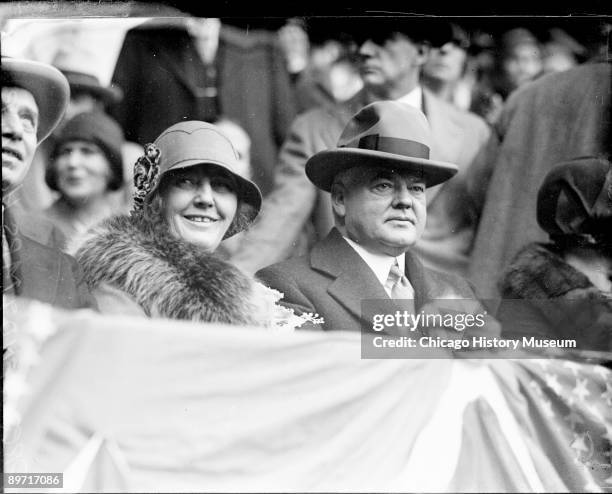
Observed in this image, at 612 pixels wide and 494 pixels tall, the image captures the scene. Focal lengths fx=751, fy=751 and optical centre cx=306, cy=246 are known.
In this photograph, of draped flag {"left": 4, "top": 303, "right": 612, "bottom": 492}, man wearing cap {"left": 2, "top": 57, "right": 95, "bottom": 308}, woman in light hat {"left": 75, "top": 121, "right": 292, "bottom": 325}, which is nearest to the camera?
draped flag {"left": 4, "top": 303, "right": 612, "bottom": 492}

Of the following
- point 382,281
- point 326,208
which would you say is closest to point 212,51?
point 326,208

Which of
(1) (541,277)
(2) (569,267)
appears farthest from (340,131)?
(2) (569,267)

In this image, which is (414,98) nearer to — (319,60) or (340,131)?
(340,131)

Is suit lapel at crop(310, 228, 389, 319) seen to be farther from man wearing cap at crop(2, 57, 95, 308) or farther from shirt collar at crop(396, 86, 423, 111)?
man wearing cap at crop(2, 57, 95, 308)

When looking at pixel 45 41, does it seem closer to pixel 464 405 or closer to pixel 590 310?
pixel 464 405

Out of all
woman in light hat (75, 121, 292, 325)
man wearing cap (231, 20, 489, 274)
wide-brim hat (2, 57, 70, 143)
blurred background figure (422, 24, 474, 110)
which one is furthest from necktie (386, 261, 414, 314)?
wide-brim hat (2, 57, 70, 143)

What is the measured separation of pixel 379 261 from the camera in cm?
410

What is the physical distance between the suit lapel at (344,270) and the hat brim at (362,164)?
1.00 ft

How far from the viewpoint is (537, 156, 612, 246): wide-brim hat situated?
4117 millimetres

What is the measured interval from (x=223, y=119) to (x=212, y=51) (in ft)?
1.26

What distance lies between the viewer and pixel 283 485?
152 inches

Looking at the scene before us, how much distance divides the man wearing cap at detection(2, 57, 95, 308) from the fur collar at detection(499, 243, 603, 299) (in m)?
2.44

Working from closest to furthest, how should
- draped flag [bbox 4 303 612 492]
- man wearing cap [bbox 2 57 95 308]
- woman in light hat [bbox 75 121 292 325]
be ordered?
draped flag [bbox 4 303 612 492] < woman in light hat [bbox 75 121 292 325] < man wearing cap [bbox 2 57 95 308]

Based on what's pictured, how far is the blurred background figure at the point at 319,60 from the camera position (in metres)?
4.07
